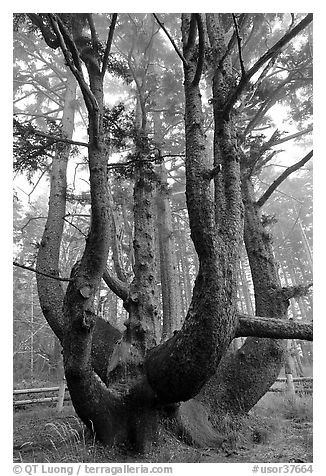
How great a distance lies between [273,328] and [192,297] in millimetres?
865

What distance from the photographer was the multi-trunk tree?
250cm

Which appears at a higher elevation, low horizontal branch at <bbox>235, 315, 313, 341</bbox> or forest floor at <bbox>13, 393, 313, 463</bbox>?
low horizontal branch at <bbox>235, 315, 313, 341</bbox>

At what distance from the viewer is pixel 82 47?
339cm

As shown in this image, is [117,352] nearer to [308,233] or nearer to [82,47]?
[82,47]

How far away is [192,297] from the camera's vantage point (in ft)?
8.73

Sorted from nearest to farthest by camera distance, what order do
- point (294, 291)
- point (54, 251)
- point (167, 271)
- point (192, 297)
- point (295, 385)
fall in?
point (192, 297) < point (294, 291) < point (54, 251) < point (167, 271) < point (295, 385)

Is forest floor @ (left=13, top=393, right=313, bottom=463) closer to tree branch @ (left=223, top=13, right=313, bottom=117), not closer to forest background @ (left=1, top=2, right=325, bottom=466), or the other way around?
forest background @ (left=1, top=2, right=325, bottom=466)


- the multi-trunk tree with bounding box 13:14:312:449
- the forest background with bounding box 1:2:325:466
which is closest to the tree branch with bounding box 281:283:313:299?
the multi-trunk tree with bounding box 13:14:312:449

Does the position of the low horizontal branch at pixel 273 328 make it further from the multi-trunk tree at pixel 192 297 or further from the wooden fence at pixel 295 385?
the wooden fence at pixel 295 385

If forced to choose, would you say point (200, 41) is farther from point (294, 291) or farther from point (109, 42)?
point (294, 291)

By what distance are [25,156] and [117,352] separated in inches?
95.6
